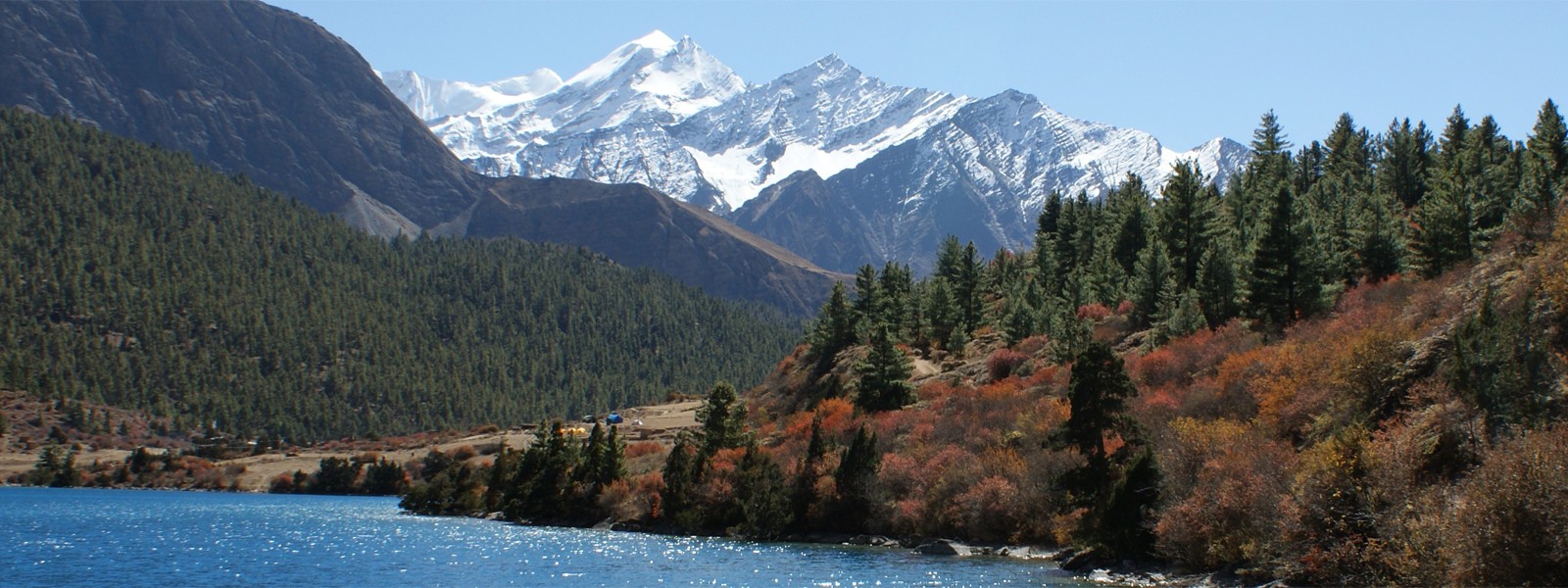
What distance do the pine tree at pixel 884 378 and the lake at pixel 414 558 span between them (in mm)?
19946

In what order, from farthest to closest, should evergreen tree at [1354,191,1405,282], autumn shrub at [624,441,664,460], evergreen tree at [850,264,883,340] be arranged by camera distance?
1. evergreen tree at [850,264,883,340]
2. autumn shrub at [624,441,664,460]
3. evergreen tree at [1354,191,1405,282]

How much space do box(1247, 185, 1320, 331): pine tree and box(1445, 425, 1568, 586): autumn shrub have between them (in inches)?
1932

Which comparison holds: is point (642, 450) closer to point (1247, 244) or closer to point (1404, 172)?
point (1247, 244)

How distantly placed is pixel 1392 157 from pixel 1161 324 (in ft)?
191

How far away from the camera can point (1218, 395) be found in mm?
64625

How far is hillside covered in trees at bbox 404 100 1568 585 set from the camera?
39.2m

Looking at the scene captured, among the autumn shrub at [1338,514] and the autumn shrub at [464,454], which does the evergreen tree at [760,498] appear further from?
the autumn shrub at [464,454]

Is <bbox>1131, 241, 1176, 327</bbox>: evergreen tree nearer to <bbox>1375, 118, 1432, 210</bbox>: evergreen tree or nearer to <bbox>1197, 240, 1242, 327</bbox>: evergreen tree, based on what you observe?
<bbox>1197, 240, 1242, 327</bbox>: evergreen tree

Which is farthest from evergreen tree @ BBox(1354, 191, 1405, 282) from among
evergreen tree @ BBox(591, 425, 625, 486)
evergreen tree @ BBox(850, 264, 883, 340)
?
evergreen tree @ BBox(591, 425, 625, 486)

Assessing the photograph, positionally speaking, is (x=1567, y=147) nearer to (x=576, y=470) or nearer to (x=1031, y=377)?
(x=1031, y=377)

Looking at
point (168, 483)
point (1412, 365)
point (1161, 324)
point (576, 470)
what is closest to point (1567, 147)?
point (1161, 324)

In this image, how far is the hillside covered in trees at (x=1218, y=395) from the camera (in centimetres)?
3925

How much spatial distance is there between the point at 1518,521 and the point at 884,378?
222 feet

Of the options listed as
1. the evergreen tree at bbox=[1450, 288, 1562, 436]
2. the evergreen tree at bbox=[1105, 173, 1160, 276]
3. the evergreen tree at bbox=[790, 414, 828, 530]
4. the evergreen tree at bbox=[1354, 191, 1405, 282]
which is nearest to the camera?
the evergreen tree at bbox=[1450, 288, 1562, 436]
